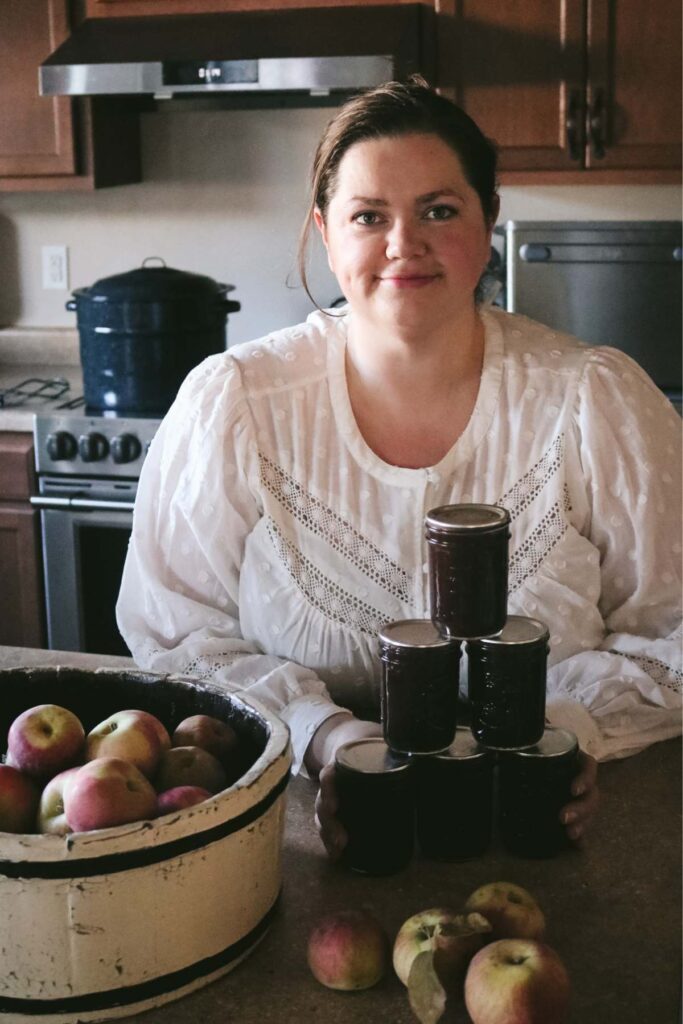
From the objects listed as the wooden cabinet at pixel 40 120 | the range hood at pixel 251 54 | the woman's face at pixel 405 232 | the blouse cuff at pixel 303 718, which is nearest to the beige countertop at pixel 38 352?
the wooden cabinet at pixel 40 120

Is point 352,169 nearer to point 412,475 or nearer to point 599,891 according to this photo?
point 412,475

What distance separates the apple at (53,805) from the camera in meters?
0.96

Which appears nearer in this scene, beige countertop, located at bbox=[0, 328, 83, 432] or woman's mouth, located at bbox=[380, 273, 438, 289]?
woman's mouth, located at bbox=[380, 273, 438, 289]

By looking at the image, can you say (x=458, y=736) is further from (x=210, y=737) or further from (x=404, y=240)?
(x=404, y=240)

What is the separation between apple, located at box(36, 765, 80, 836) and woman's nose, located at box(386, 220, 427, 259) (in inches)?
29.5

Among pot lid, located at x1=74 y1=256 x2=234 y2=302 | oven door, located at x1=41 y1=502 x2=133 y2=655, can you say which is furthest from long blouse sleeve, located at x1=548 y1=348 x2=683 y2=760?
oven door, located at x1=41 y1=502 x2=133 y2=655

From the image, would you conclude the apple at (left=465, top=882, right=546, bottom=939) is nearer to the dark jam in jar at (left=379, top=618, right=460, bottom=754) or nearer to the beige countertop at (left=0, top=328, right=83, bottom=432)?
the dark jam in jar at (left=379, top=618, right=460, bottom=754)

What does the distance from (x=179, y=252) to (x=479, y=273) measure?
2.12 meters

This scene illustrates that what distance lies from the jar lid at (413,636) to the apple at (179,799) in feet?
0.68

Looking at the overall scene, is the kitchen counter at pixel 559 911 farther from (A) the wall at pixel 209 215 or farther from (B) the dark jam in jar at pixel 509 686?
(A) the wall at pixel 209 215

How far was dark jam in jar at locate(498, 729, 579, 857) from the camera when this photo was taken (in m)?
1.11

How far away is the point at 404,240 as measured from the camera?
1.49m

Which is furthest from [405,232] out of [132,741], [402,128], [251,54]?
[251,54]

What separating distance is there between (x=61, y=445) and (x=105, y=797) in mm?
2121
